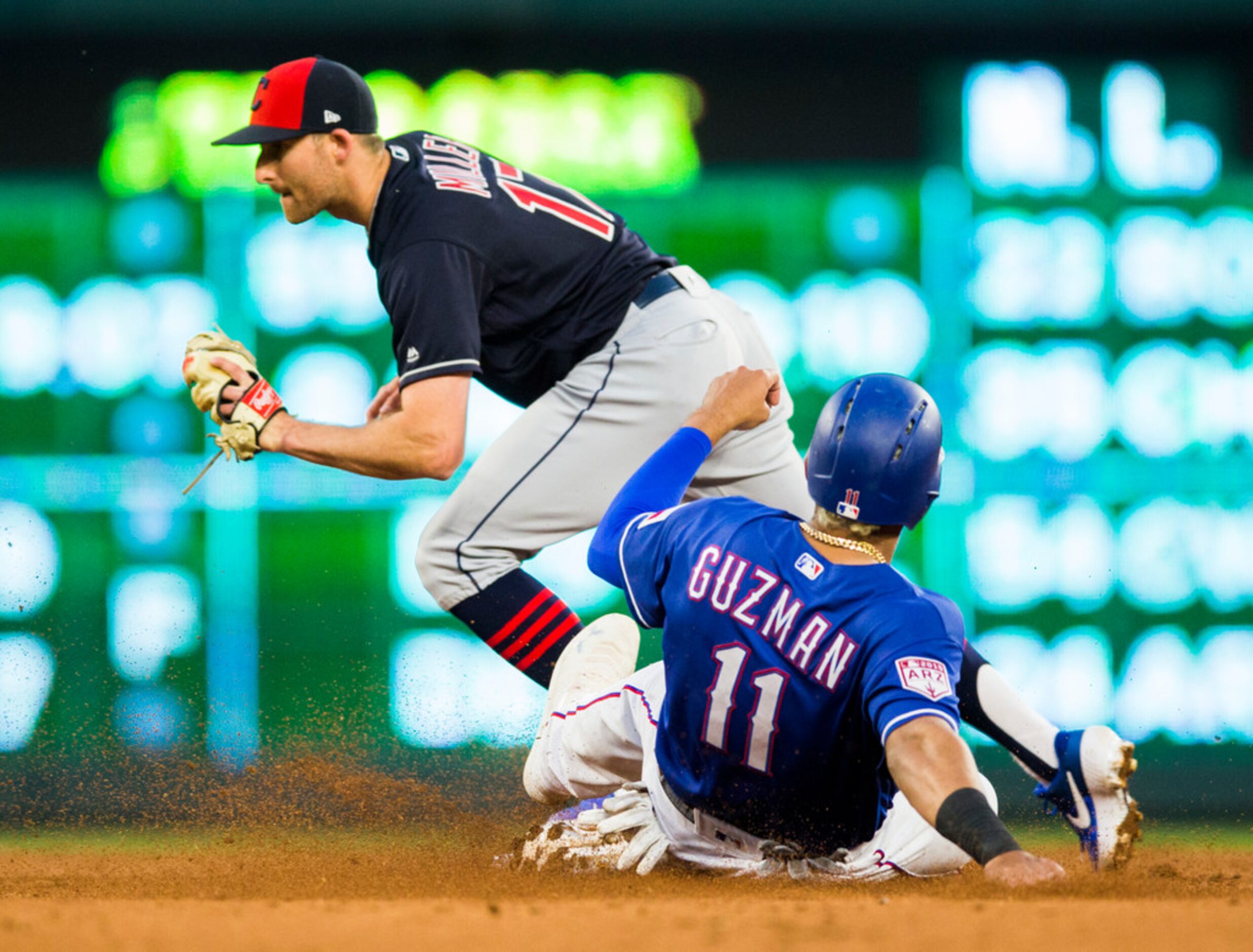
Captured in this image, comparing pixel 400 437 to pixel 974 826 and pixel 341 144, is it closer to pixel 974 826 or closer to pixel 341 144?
pixel 341 144

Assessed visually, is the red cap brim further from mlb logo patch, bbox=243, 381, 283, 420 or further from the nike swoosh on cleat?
the nike swoosh on cleat

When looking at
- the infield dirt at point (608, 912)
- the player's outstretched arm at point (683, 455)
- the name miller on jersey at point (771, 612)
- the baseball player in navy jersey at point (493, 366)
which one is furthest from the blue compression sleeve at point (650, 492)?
the infield dirt at point (608, 912)

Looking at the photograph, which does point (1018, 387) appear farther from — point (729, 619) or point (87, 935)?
point (87, 935)

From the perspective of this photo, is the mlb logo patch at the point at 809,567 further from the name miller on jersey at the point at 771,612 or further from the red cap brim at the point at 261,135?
the red cap brim at the point at 261,135

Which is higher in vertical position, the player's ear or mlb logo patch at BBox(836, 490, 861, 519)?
the player's ear

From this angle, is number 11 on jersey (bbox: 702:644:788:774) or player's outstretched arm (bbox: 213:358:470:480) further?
player's outstretched arm (bbox: 213:358:470:480)

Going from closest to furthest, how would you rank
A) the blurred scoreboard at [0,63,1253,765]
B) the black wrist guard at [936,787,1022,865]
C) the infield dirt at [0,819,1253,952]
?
1. the infield dirt at [0,819,1253,952]
2. the black wrist guard at [936,787,1022,865]
3. the blurred scoreboard at [0,63,1253,765]

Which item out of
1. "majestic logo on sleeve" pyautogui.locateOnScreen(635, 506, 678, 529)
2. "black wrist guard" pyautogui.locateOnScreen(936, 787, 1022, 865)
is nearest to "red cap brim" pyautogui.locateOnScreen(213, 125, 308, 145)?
"majestic logo on sleeve" pyautogui.locateOnScreen(635, 506, 678, 529)

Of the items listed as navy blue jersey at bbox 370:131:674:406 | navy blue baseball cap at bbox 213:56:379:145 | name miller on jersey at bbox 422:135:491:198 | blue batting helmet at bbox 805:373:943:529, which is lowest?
blue batting helmet at bbox 805:373:943:529
